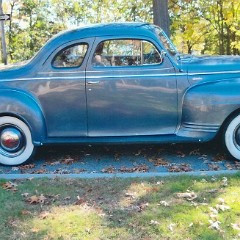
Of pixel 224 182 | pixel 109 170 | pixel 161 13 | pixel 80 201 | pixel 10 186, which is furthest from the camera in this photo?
pixel 161 13

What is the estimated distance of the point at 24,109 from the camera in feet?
17.0

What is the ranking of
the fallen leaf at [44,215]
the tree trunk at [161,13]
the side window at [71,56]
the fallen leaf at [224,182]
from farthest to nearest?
1. the tree trunk at [161,13]
2. the side window at [71,56]
3. the fallen leaf at [224,182]
4. the fallen leaf at [44,215]

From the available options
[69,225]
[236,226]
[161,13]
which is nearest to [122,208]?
[69,225]

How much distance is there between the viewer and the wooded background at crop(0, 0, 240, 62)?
13.2 meters

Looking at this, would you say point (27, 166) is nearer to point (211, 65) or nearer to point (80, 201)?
point (80, 201)

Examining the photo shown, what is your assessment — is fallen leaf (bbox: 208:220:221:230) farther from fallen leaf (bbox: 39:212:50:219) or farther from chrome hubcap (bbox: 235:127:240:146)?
chrome hubcap (bbox: 235:127:240:146)

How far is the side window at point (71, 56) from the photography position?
5.26 metres

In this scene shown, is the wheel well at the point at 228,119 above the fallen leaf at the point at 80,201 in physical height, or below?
above

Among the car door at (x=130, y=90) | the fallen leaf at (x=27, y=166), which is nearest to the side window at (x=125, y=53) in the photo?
the car door at (x=130, y=90)

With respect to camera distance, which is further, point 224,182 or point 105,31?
point 105,31

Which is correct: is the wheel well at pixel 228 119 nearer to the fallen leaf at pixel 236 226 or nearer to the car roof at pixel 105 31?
the car roof at pixel 105 31

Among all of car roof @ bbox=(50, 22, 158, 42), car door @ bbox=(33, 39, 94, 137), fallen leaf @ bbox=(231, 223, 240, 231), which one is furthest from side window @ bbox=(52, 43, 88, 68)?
fallen leaf @ bbox=(231, 223, 240, 231)

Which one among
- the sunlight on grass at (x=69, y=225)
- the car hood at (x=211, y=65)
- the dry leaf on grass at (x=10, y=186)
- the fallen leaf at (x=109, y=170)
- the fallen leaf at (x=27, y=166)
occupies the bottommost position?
the sunlight on grass at (x=69, y=225)

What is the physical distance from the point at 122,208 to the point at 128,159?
173 cm
